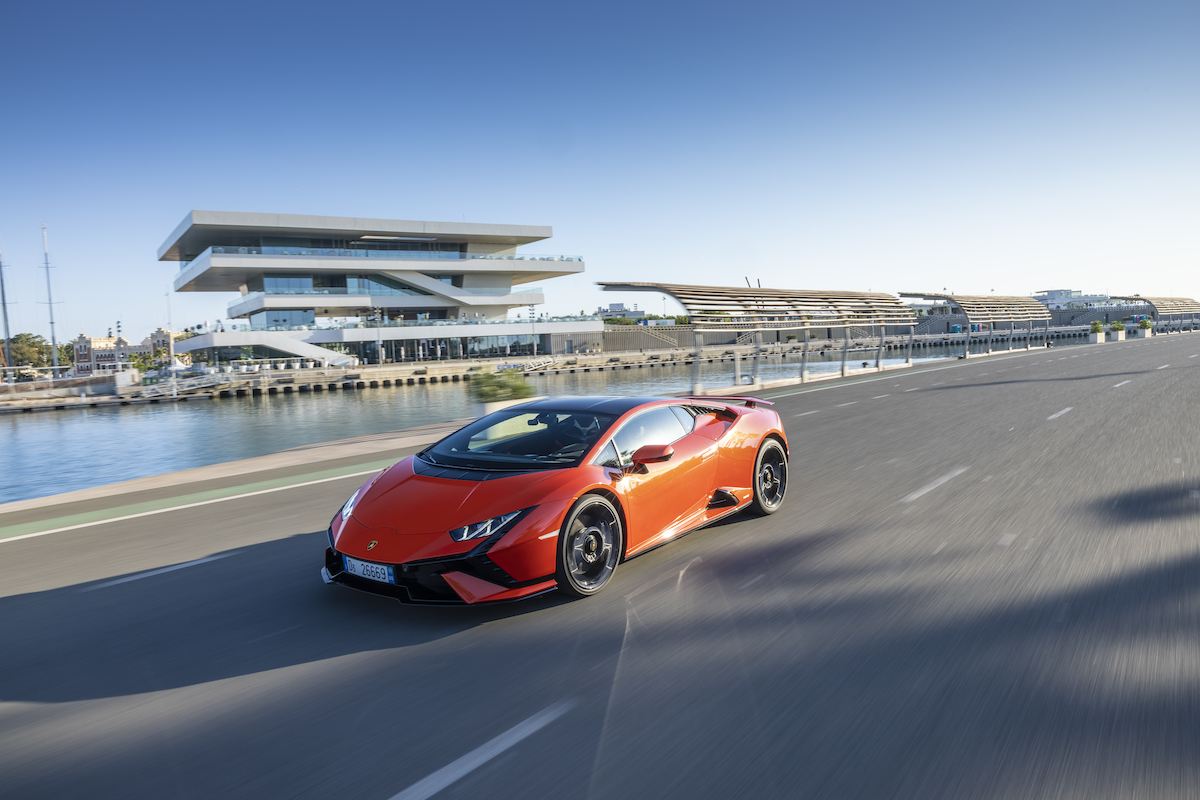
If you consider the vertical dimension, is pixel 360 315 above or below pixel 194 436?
above

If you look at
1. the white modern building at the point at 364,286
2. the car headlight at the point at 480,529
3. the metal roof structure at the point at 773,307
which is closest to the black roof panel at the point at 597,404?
the car headlight at the point at 480,529

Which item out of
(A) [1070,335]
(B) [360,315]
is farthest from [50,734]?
(A) [1070,335]

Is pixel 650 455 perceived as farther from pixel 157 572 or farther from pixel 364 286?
pixel 364 286

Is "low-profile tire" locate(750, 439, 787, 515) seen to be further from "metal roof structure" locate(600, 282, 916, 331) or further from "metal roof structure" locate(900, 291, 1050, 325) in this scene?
"metal roof structure" locate(900, 291, 1050, 325)

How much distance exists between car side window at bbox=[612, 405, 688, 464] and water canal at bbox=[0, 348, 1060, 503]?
1745 cm

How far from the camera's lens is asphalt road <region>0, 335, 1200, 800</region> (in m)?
3.04

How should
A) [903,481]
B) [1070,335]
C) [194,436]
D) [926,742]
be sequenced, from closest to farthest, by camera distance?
[926,742], [903,481], [194,436], [1070,335]

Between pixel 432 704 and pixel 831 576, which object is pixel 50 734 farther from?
pixel 831 576

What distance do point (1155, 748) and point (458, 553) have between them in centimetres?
338

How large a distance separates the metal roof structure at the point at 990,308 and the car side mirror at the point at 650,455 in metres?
56.7

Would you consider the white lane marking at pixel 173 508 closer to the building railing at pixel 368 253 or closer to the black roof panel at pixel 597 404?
the black roof panel at pixel 597 404

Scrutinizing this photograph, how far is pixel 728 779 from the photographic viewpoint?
2.97 metres

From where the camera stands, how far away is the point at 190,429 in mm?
33969

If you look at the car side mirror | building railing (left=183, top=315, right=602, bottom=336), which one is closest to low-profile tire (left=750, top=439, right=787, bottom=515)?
the car side mirror
